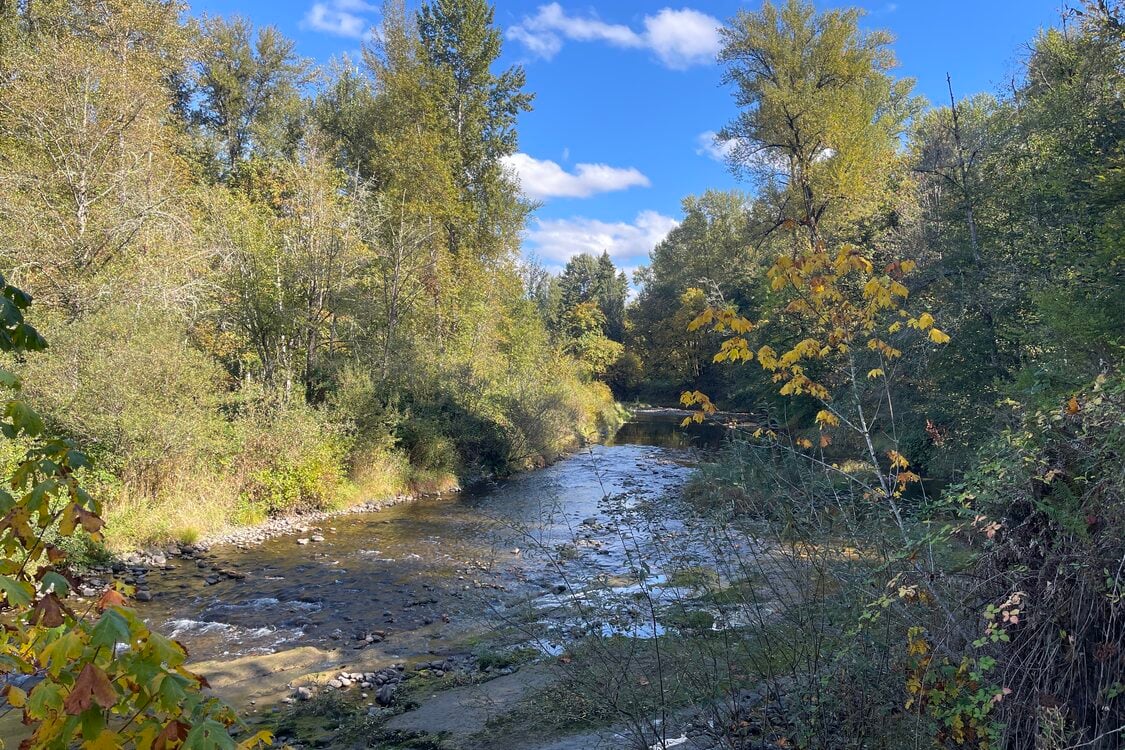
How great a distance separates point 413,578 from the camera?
10422 mm

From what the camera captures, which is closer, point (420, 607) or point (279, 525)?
point (420, 607)

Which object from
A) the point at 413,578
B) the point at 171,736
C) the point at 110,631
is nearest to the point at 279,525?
the point at 413,578

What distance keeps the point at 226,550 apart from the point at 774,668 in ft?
35.8

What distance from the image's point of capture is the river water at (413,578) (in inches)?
207

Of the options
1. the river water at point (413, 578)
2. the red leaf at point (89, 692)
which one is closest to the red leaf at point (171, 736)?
the red leaf at point (89, 692)

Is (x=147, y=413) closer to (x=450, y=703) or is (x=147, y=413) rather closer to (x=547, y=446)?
(x=450, y=703)

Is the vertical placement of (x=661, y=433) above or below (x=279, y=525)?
above

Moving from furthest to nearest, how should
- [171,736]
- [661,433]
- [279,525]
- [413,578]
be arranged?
[661,433], [279,525], [413,578], [171,736]

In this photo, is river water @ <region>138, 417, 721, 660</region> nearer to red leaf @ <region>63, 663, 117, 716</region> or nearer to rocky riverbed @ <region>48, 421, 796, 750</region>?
rocky riverbed @ <region>48, 421, 796, 750</region>

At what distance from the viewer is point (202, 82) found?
2909 centimetres

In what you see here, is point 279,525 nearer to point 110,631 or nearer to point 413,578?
point 413,578

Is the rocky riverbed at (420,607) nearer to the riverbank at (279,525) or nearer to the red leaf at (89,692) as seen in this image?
the riverbank at (279,525)

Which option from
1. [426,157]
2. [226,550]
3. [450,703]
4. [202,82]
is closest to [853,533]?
[450,703]

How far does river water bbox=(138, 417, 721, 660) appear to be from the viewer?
17.3 feet
